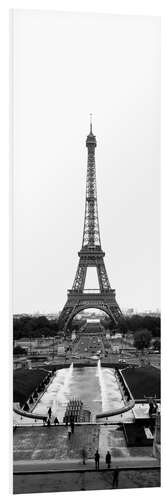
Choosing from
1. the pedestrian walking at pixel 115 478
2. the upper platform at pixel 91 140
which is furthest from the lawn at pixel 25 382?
the upper platform at pixel 91 140

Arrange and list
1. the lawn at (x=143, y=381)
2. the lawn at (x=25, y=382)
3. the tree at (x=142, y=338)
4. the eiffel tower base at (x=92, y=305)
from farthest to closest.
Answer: the eiffel tower base at (x=92, y=305), the tree at (x=142, y=338), the lawn at (x=25, y=382), the lawn at (x=143, y=381)

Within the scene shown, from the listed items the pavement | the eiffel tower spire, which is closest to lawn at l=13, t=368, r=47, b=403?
the pavement

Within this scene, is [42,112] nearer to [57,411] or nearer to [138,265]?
[138,265]

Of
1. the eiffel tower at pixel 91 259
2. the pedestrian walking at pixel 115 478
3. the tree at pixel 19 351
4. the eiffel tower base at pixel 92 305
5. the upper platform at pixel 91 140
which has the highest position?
the upper platform at pixel 91 140

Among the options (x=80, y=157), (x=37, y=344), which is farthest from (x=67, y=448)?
(x=37, y=344)

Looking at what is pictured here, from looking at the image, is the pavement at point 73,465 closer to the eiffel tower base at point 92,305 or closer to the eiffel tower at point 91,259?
the eiffel tower at point 91,259

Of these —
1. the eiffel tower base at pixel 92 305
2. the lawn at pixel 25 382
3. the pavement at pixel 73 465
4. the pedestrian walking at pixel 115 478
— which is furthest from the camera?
the eiffel tower base at pixel 92 305

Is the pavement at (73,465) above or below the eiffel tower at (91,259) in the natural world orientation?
below

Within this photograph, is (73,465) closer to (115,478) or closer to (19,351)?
(115,478)

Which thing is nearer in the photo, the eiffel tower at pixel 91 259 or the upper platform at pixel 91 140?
the upper platform at pixel 91 140
